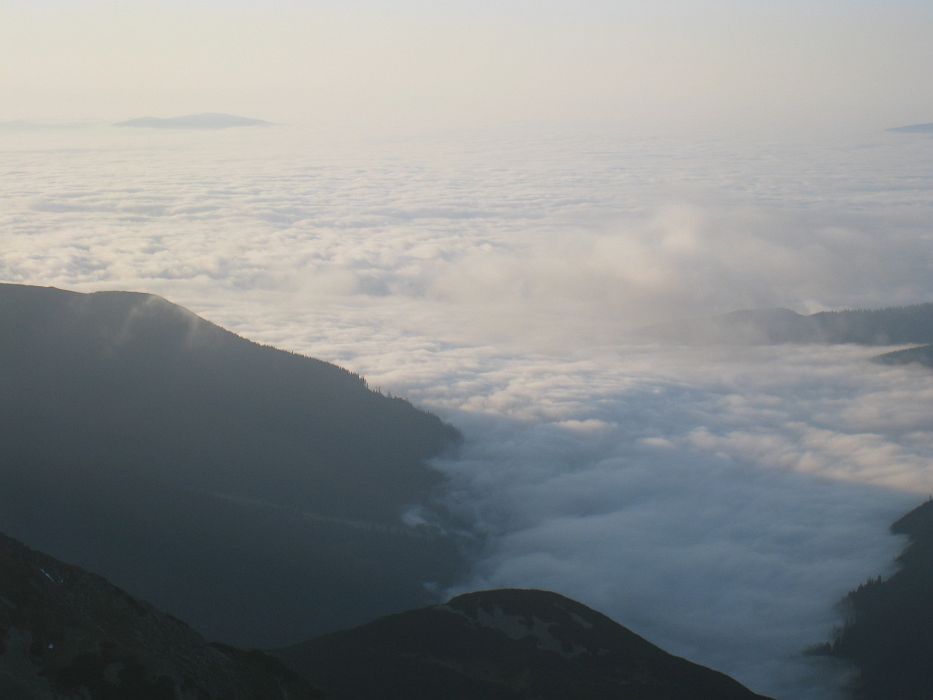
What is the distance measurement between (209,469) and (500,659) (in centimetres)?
7303

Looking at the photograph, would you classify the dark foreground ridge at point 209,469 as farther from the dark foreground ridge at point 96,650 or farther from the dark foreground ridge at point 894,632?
the dark foreground ridge at point 894,632

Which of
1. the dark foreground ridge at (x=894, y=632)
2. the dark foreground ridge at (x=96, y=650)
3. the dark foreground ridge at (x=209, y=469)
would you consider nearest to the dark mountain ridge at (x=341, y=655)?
the dark foreground ridge at (x=96, y=650)

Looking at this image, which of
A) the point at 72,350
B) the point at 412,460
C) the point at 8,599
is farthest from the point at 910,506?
the point at 8,599

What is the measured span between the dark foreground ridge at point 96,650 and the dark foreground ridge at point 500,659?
14.5 m

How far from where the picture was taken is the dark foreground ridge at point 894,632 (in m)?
119

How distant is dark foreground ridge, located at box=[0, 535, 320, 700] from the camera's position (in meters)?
51.5

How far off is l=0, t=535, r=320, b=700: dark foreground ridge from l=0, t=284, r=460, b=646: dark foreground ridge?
48443 mm

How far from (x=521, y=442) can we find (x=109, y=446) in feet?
261

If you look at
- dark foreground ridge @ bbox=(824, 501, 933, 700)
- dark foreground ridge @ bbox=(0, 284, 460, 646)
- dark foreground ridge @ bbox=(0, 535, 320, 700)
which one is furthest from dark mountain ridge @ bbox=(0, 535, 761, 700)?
dark foreground ridge @ bbox=(824, 501, 933, 700)

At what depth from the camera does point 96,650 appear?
2148 inches

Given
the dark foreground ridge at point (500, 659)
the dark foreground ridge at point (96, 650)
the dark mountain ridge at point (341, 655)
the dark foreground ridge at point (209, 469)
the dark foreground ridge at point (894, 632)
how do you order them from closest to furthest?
1. the dark foreground ridge at point (96, 650)
2. the dark mountain ridge at point (341, 655)
3. the dark foreground ridge at point (500, 659)
4. the dark foreground ridge at point (209, 469)
5. the dark foreground ridge at point (894, 632)

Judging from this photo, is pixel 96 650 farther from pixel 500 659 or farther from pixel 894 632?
pixel 894 632

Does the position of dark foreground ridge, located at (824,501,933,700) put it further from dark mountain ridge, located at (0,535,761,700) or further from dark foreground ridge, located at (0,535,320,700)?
dark foreground ridge, located at (0,535,320,700)

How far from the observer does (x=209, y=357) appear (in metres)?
178
